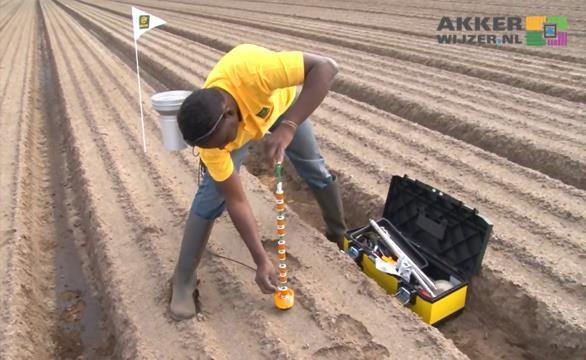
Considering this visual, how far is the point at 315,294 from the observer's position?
277cm

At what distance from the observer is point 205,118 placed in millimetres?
1931

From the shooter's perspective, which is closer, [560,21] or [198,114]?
[198,114]

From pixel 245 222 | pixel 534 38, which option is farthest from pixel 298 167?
pixel 534 38

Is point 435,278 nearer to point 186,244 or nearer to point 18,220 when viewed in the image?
point 186,244

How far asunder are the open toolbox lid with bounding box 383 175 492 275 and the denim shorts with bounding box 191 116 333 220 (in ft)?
1.68

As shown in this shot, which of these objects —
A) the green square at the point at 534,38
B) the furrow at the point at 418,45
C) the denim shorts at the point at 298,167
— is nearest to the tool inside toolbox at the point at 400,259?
the denim shorts at the point at 298,167

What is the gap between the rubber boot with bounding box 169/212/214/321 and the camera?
254 cm

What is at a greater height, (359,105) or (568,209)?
(359,105)

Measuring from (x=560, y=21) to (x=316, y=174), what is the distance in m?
8.08

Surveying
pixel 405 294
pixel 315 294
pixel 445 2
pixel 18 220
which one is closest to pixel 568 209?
pixel 405 294

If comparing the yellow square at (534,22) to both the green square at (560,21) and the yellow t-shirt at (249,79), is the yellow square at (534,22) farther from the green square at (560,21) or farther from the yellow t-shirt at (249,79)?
the yellow t-shirt at (249,79)

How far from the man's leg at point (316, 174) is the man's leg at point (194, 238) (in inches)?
16.6

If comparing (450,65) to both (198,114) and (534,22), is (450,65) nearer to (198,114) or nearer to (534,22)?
(534,22)

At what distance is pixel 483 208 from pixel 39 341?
9.88ft
